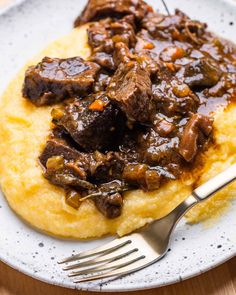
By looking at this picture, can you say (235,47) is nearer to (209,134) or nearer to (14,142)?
(209,134)

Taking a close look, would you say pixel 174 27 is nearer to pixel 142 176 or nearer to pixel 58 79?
pixel 58 79

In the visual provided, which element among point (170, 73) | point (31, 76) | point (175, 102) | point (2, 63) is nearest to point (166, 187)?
point (175, 102)

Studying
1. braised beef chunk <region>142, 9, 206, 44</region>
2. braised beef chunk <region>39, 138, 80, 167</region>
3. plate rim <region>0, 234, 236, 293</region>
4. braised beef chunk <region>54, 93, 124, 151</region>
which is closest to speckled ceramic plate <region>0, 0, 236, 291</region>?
plate rim <region>0, 234, 236, 293</region>

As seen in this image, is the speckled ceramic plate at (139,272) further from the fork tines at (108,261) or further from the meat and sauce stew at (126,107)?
the meat and sauce stew at (126,107)

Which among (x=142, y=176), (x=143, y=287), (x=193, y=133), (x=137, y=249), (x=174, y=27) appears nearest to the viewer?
(x=143, y=287)

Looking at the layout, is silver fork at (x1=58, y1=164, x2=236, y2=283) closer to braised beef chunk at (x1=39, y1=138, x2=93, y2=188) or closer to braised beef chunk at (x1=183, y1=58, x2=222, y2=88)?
braised beef chunk at (x1=39, y1=138, x2=93, y2=188)

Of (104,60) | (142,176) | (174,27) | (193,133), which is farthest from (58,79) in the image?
(174,27)
